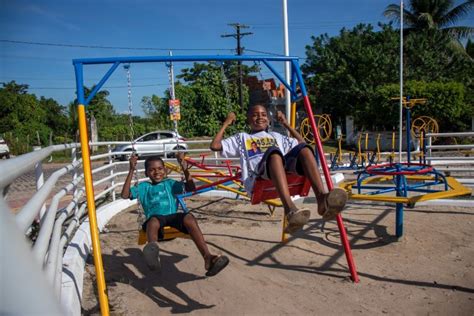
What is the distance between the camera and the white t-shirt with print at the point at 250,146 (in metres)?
3.87

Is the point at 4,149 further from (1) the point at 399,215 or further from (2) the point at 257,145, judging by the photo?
(1) the point at 399,215

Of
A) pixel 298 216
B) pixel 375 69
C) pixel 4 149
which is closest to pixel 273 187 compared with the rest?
pixel 298 216

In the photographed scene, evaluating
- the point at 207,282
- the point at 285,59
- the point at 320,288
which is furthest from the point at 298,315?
the point at 285,59

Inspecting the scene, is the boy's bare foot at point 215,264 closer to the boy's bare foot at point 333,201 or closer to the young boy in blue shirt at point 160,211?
the young boy in blue shirt at point 160,211

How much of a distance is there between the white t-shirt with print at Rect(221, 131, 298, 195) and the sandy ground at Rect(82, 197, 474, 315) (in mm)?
1011

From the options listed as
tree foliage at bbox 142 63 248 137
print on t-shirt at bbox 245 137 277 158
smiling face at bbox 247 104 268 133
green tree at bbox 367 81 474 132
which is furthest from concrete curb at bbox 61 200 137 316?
green tree at bbox 367 81 474 132

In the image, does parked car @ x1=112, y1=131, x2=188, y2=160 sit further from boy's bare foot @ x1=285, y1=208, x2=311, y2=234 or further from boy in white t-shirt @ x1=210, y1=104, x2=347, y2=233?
boy's bare foot @ x1=285, y1=208, x2=311, y2=234

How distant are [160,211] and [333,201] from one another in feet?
5.34

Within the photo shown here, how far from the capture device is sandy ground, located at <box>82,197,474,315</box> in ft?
10.7

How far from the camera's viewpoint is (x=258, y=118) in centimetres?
407

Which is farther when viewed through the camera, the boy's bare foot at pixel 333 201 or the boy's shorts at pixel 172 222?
the boy's shorts at pixel 172 222

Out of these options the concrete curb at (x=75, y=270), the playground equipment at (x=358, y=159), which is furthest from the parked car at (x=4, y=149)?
the concrete curb at (x=75, y=270)

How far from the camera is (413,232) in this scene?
499 cm

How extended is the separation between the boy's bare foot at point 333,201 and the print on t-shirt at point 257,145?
0.90 metres
